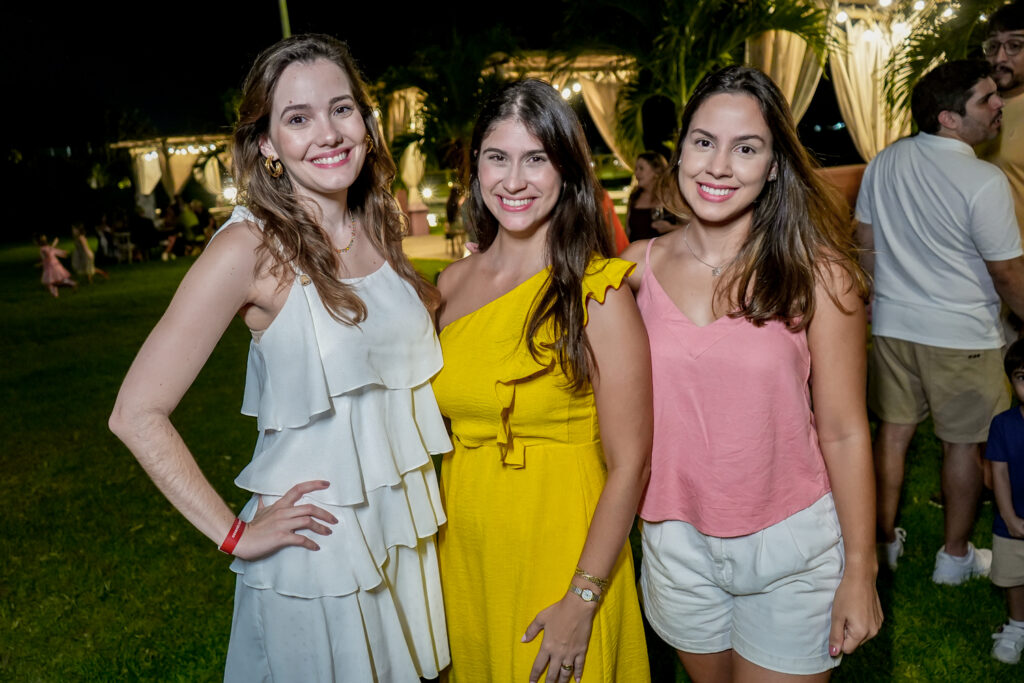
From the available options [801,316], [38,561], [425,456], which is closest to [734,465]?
[801,316]

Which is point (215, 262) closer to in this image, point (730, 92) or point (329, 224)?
point (329, 224)

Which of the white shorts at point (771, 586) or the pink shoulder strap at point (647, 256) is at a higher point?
the pink shoulder strap at point (647, 256)

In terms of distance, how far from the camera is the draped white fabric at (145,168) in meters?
30.3

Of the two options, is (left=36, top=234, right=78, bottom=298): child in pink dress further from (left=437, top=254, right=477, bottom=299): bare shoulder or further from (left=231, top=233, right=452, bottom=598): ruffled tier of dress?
(left=231, top=233, right=452, bottom=598): ruffled tier of dress

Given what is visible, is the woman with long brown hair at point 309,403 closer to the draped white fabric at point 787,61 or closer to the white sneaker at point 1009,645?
the white sneaker at point 1009,645

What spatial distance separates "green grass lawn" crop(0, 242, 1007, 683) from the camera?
364 centimetres

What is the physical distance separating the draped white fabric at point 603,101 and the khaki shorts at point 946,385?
37.4 feet

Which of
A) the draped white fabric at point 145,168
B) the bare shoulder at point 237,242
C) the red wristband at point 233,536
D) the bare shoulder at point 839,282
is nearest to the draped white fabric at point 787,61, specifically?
the bare shoulder at point 839,282

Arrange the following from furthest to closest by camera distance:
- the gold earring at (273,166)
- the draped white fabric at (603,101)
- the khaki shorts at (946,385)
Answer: the draped white fabric at (603,101) < the khaki shorts at (946,385) < the gold earring at (273,166)

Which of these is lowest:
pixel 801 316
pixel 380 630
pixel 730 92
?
pixel 380 630

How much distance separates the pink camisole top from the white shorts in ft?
0.15

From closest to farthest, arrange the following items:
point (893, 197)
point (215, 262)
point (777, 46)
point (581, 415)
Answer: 1. point (215, 262)
2. point (581, 415)
3. point (893, 197)
4. point (777, 46)

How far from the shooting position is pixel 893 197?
13.2 feet

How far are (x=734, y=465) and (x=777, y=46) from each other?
35.9 ft
